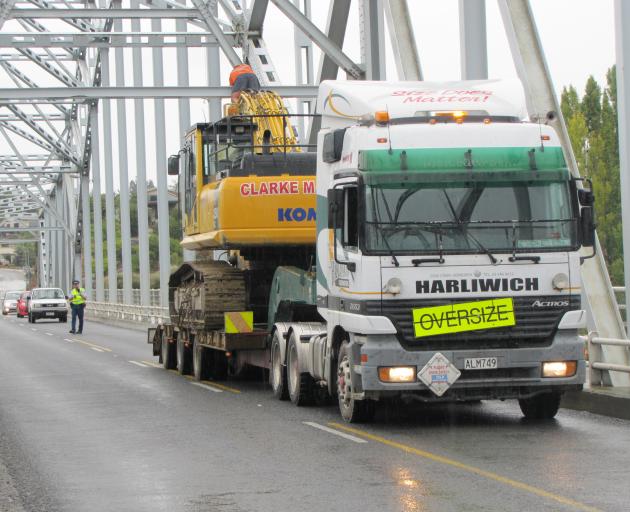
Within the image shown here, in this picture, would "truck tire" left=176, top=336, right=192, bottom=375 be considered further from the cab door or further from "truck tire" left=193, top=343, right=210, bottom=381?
the cab door

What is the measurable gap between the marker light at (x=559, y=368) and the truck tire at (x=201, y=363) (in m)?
7.87

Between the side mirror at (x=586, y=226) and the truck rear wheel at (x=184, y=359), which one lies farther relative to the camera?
the truck rear wheel at (x=184, y=359)

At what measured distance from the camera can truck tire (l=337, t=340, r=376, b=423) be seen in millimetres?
12570

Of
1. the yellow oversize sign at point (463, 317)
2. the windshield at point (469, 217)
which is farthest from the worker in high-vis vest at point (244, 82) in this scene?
the yellow oversize sign at point (463, 317)

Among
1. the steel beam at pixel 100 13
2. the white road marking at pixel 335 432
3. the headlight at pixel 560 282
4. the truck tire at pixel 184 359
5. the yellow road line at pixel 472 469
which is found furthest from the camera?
the steel beam at pixel 100 13

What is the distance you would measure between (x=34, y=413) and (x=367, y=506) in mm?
7455

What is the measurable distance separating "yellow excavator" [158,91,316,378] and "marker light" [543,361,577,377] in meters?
4.86

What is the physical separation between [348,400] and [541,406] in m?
1.88

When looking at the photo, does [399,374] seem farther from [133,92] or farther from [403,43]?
[133,92]

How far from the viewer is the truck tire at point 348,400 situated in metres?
12.6

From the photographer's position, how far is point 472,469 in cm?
967

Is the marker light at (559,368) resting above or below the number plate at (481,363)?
below

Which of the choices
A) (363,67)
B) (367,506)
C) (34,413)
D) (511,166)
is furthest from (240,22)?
(367,506)

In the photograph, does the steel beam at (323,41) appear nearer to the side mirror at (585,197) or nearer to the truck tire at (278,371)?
the truck tire at (278,371)
